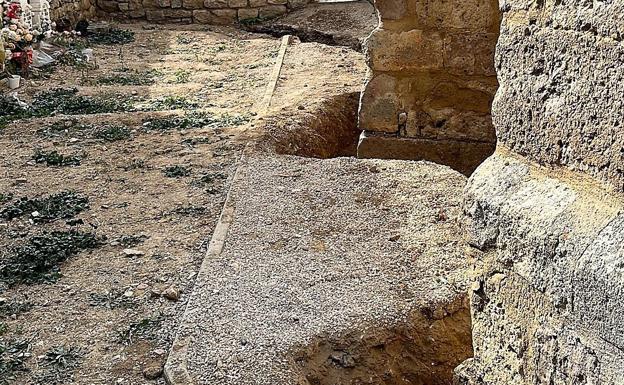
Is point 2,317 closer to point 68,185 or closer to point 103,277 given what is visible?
point 103,277

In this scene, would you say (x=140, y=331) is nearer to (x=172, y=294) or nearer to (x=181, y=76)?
(x=172, y=294)

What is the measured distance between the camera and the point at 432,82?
6.02 meters

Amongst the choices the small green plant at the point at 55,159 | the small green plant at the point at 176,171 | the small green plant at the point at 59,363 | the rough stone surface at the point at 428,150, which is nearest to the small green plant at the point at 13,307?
the small green plant at the point at 59,363

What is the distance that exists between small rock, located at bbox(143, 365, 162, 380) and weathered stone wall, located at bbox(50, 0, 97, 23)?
28.6 feet

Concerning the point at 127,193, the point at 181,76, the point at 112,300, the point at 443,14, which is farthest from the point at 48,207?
the point at 181,76

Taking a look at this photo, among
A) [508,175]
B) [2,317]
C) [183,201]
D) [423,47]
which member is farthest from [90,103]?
[508,175]

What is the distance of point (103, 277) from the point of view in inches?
176

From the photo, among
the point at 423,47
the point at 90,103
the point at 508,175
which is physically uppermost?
the point at 508,175

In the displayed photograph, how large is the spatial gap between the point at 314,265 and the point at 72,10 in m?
9.03

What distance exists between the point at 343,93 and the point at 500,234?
5.74 metres

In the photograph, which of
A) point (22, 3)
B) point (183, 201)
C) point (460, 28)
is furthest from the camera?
point (22, 3)

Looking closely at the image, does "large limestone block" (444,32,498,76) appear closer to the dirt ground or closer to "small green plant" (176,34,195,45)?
the dirt ground

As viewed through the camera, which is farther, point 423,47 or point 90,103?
point 90,103

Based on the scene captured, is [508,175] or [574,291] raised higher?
[508,175]
